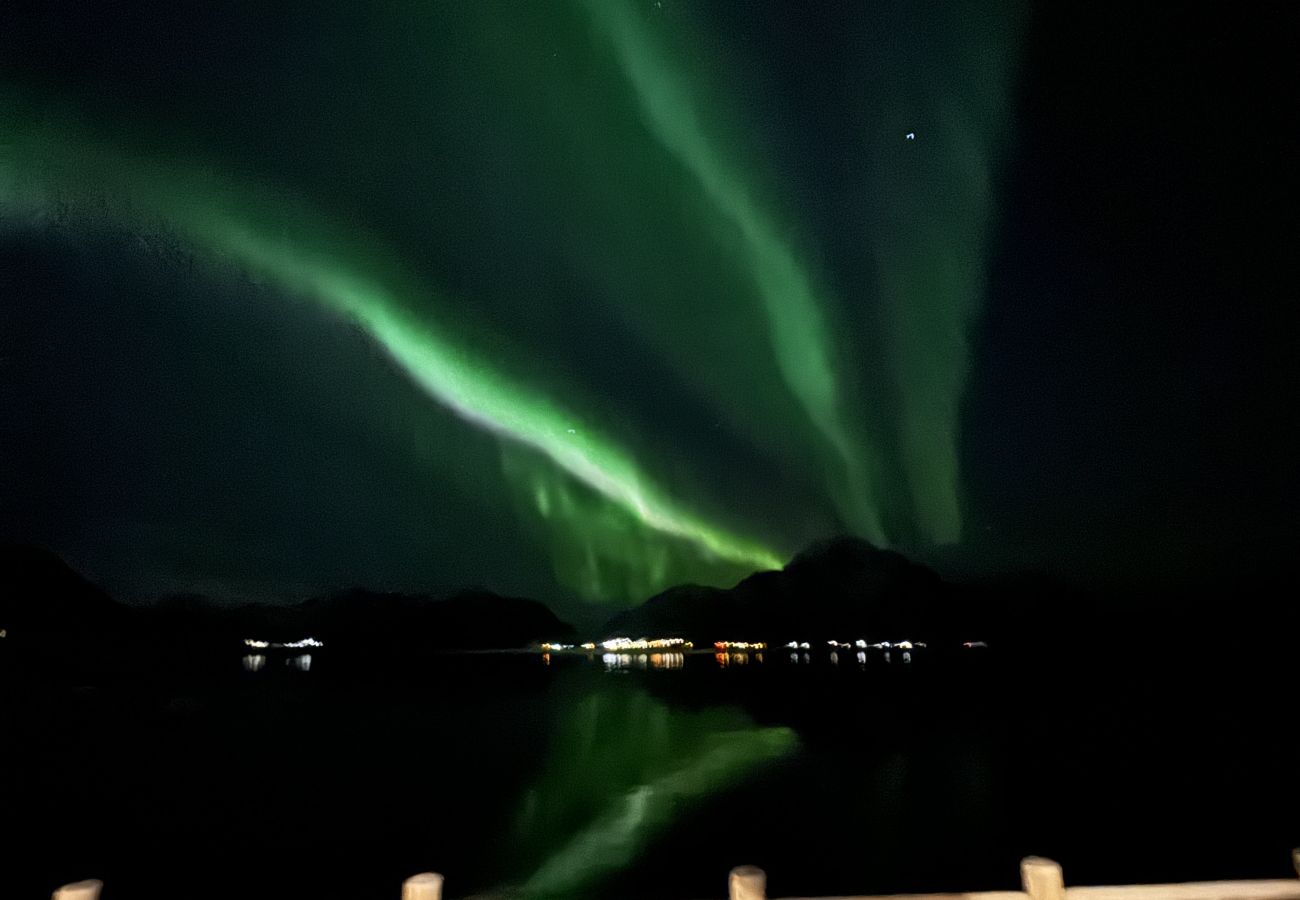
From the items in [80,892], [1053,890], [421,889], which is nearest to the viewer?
[80,892]

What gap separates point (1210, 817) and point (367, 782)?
32.2 m

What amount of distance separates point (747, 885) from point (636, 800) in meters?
23.0

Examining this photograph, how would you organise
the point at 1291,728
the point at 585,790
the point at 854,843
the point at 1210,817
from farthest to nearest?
the point at 1291,728 < the point at 585,790 < the point at 1210,817 < the point at 854,843

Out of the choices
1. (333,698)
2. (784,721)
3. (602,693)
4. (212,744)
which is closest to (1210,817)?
(784,721)

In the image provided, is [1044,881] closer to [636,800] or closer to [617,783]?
[636,800]

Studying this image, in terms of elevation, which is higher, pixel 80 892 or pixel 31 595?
pixel 31 595

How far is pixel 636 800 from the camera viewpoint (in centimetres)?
2580

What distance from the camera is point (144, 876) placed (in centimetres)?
1933

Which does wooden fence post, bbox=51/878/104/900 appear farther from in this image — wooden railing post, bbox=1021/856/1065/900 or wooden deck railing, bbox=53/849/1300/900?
wooden railing post, bbox=1021/856/1065/900

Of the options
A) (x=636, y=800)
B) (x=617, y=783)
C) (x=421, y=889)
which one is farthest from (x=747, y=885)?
(x=617, y=783)

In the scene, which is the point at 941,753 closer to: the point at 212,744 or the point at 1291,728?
the point at 1291,728

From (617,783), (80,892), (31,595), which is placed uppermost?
(31,595)

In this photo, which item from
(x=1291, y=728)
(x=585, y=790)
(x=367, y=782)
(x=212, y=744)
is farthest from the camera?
(x=1291, y=728)

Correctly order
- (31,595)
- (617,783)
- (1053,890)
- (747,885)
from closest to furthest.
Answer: (1053,890)
(747,885)
(617,783)
(31,595)
